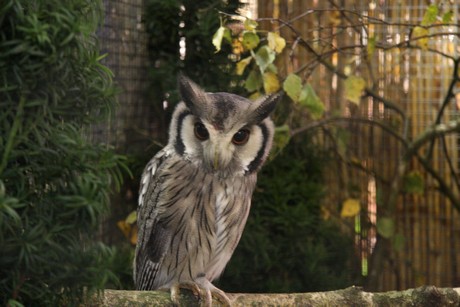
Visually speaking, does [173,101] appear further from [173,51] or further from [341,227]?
[341,227]

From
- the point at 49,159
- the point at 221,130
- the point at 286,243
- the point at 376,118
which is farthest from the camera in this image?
the point at 376,118

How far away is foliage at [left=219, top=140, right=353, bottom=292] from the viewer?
317 centimetres

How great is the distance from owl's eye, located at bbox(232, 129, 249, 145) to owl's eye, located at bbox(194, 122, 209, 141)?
0.07 metres

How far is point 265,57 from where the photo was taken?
2.45 metres

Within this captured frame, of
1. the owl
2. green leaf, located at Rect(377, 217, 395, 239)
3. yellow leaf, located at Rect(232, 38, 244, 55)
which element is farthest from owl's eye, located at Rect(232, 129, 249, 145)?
green leaf, located at Rect(377, 217, 395, 239)

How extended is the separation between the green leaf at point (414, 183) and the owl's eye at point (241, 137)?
5.99 ft

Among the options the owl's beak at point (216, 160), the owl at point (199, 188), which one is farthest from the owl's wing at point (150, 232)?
the owl's beak at point (216, 160)

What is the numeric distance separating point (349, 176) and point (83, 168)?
8.98ft

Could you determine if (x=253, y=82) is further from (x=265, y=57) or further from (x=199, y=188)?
(x=199, y=188)

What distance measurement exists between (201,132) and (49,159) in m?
0.83

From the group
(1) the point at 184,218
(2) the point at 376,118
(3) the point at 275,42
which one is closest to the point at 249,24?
(3) the point at 275,42

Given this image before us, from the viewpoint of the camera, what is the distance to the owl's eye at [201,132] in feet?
6.32

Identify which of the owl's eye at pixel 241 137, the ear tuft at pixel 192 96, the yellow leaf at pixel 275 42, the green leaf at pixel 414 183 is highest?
the yellow leaf at pixel 275 42

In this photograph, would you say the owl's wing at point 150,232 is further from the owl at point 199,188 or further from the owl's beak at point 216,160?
the owl's beak at point 216,160
